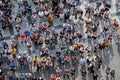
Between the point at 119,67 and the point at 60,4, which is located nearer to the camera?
the point at 119,67

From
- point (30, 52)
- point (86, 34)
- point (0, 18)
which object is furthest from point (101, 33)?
point (0, 18)

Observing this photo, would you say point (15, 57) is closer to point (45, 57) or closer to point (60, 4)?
point (45, 57)

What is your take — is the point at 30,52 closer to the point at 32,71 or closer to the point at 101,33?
the point at 32,71

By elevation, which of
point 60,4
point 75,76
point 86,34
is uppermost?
point 60,4

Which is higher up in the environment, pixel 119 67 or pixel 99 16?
pixel 99 16

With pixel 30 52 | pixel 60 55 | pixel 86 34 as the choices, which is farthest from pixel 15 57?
pixel 86 34

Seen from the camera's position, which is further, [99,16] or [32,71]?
[99,16]
